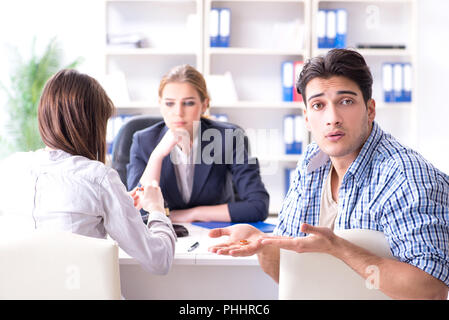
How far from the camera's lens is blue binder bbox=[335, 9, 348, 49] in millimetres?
3766

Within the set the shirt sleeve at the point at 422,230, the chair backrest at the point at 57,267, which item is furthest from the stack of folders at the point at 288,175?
the chair backrest at the point at 57,267

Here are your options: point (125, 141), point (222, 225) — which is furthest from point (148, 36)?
point (222, 225)

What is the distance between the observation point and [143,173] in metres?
2.24

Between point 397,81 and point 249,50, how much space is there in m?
1.20

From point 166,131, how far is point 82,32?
227 centimetres

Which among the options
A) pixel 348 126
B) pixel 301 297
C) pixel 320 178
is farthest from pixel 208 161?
pixel 301 297

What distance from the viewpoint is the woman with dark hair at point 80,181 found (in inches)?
45.8

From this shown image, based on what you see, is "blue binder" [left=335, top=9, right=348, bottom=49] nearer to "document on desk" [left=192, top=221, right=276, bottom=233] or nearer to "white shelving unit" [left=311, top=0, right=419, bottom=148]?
"white shelving unit" [left=311, top=0, right=419, bottom=148]

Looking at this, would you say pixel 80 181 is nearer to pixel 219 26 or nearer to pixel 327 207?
pixel 327 207

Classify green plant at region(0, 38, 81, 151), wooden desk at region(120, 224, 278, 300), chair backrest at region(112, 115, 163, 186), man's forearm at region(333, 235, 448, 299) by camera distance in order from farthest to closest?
green plant at region(0, 38, 81, 151)
chair backrest at region(112, 115, 163, 186)
wooden desk at region(120, 224, 278, 300)
man's forearm at region(333, 235, 448, 299)

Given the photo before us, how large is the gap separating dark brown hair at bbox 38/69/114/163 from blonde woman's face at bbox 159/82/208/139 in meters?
1.02

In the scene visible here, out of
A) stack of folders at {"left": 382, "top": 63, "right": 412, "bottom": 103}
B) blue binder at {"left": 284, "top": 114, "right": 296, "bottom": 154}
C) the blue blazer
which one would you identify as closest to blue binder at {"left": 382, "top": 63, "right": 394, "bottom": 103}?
stack of folders at {"left": 382, "top": 63, "right": 412, "bottom": 103}

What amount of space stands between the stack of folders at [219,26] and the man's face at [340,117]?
2.67 m

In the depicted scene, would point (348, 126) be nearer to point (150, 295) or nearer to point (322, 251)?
point (322, 251)
